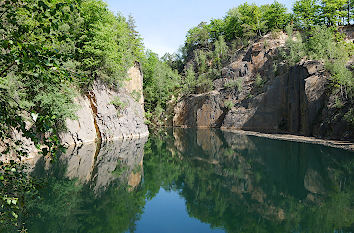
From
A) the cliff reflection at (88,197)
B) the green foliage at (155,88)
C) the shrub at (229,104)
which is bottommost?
the cliff reflection at (88,197)

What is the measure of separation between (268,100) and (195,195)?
104 feet

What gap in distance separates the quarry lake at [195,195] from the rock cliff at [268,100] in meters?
11.0

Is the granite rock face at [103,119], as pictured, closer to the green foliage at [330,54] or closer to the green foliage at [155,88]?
the green foliage at [155,88]

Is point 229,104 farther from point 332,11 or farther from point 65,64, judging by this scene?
point 65,64

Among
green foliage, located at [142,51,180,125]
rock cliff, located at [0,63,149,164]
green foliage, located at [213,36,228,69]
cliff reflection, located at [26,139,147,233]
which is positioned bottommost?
cliff reflection, located at [26,139,147,233]

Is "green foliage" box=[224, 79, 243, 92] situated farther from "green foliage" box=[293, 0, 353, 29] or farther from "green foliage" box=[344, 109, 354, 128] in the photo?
"green foliage" box=[344, 109, 354, 128]

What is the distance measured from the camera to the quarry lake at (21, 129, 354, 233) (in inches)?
282

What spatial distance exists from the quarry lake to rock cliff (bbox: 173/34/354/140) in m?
11.0

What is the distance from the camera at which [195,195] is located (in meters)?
10.0

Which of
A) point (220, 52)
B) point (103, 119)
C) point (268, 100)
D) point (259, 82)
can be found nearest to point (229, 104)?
point (259, 82)

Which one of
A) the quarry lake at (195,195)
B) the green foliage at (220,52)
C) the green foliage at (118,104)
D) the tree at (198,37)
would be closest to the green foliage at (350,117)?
the quarry lake at (195,195)

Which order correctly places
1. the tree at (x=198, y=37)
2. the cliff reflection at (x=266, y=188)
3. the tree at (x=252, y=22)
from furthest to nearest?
1. the tree at (x=198, y=37)
2. the tree at (x=252, y=22)
3. the cliff reflection at (x=266, y=188)

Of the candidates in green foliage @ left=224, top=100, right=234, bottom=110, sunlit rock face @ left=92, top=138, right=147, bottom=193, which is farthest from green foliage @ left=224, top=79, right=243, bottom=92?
sunlit rock face @ left=92, top=138, right=147, bottom=193

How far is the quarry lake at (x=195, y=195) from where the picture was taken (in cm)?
717
